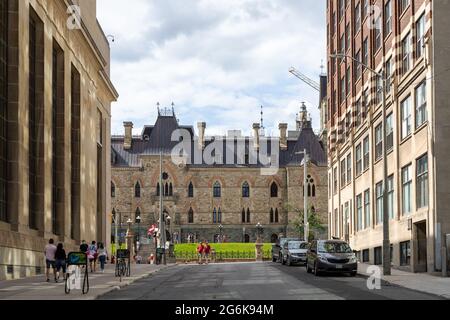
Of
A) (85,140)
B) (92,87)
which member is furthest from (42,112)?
(92,87)

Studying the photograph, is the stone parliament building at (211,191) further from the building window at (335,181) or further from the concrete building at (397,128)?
the concrete building at (397,128)

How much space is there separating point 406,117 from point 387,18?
26.3ft

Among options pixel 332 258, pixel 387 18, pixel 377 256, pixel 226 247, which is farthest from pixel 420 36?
pixel 226 247

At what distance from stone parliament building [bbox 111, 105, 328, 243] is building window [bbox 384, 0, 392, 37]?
73012 mm

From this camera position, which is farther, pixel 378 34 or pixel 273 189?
pixel 273 189

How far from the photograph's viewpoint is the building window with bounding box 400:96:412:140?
139 feet

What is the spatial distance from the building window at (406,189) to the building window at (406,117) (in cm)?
179

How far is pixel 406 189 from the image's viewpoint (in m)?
43.0

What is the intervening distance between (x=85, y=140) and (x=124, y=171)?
226 ft

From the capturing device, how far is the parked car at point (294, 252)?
50.5 m

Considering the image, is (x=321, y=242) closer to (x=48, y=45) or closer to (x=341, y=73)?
(x=48, y=45)

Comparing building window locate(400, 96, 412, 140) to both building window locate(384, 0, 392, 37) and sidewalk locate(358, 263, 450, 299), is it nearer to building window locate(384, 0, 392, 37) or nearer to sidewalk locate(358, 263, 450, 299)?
building window locate(384, 0, 392, 37)

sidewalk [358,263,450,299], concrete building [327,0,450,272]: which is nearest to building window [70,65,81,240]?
Answer: concrete building [327,0,450,272]

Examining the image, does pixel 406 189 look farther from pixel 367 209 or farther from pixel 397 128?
pixel 367 209
